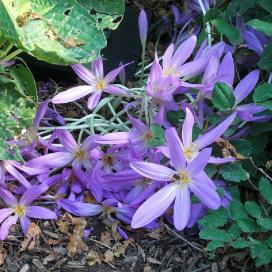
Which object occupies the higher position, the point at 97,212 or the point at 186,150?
the point at 186,150

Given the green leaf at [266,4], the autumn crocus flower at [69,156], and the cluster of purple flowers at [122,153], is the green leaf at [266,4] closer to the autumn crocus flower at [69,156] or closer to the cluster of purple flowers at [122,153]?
the cluster of purple flowers at [122,153]

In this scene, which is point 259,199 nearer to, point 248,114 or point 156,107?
point 248,114

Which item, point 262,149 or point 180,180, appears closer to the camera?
point 180,180

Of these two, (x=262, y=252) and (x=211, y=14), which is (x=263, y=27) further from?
(x=262, y=252)

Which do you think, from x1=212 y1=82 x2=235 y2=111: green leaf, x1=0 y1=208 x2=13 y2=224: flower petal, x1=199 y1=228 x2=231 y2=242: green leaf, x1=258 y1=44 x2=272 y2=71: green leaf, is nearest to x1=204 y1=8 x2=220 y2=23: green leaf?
x1=258 y1=44 x2=272 y2=71: green leaf

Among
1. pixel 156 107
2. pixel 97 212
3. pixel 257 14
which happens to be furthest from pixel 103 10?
pixel 97 212

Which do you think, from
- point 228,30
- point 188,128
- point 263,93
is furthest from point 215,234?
point 228,30

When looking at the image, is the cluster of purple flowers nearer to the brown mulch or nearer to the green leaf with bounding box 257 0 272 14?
the brown mulch
